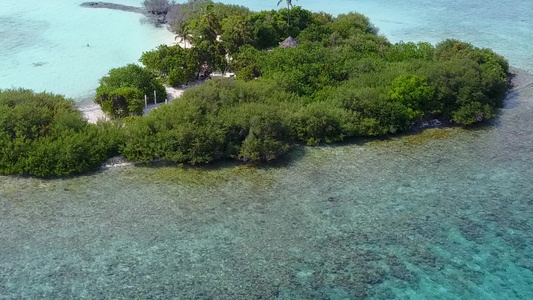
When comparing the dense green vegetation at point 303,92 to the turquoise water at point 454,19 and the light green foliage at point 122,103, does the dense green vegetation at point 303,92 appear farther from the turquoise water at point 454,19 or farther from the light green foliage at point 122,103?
the turquoise water at point 454,19

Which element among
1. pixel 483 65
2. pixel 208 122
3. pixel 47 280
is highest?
pixel 483 65

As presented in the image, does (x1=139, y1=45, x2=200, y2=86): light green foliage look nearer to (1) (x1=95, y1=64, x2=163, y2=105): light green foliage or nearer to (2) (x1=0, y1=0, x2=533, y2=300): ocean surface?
(1) (x1=95, y1=64, x2=163, y2=105): light green foliage

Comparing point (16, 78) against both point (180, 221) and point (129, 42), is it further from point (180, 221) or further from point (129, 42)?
point (180, 221)

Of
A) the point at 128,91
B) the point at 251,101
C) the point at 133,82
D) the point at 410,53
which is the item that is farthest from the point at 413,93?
the point at 133,82

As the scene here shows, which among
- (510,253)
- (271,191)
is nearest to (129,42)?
(271,191)

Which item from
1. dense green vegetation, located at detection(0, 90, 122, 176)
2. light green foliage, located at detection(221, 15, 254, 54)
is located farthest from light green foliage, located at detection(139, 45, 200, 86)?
dense green vegetation, located at detection(0, 90, 122, 176)

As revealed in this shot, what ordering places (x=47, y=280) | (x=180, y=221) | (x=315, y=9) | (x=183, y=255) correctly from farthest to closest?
(x=315, y=9) → (x=180, y=221) → (x=183, y=255) → (x=47, y=280)
